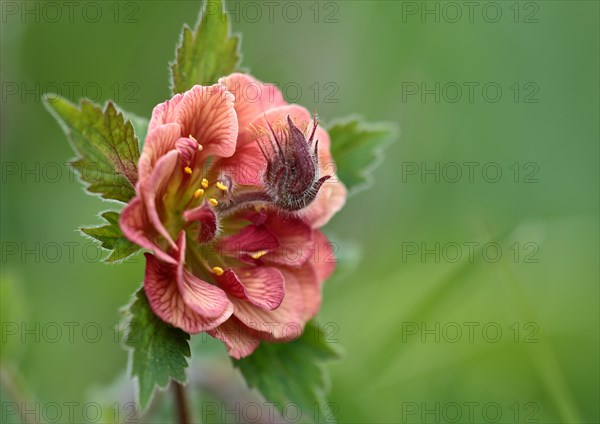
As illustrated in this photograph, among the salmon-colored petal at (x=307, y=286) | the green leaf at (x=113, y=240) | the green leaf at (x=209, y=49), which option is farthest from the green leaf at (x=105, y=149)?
the salmon-colored petal at (x=307, y=286)

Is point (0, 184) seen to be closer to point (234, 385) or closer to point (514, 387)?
point (234, 385)

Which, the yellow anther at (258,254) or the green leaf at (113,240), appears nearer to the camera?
the green leaf at (113,240)

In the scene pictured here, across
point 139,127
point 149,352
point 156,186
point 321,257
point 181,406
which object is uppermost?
point 139,127

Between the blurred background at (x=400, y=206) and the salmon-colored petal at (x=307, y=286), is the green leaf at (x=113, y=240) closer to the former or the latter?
the salmon-colored petal at (x=307, y=286)

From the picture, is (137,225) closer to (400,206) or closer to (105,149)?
(105,149)

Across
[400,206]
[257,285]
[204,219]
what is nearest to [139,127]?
[204,219]

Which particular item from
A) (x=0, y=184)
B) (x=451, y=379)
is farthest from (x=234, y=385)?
(x=0, y=184)
